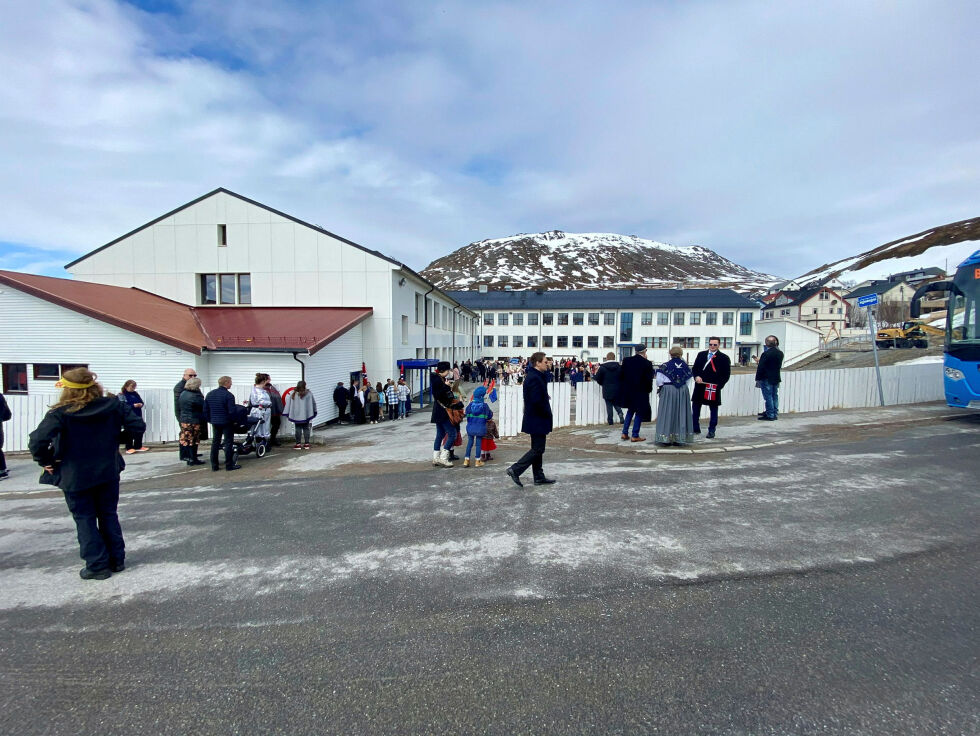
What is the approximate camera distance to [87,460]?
3.80 meters

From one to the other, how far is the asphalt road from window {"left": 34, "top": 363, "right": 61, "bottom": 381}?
11.9 metres

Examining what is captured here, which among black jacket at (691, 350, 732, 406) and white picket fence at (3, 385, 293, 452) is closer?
black jacket at (691, 350, 732, 406)

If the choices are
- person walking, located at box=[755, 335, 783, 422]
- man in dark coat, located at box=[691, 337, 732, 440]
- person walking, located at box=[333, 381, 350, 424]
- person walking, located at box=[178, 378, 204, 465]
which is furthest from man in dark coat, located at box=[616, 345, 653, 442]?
person walking, located at box=[333, 381, 350, 424]

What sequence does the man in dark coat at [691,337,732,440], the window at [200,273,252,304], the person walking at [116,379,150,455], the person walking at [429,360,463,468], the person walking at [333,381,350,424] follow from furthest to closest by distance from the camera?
1. the window at [200,273,252,304]
2. the person walking at [333,381,350,424]
3. the person walking at [116,379,150,455]
4. the man in dark coat at [691,337,732,440]
5. the person walking at [429,360,463,468]

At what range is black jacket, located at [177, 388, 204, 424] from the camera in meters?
8.95

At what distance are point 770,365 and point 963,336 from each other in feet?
11.6

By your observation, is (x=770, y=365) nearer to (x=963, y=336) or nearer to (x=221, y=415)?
(x=963, y=336)

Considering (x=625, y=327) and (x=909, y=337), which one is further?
(x=625, y=327)

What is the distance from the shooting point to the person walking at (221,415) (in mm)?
8297

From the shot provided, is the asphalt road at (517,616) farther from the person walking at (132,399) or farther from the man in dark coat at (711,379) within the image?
the person walking at (132,399)

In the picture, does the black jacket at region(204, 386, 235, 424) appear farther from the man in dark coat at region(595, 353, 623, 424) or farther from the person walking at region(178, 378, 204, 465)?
the man in dark coat at region(595, 353, 623, 424)

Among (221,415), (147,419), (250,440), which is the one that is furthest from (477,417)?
(147,419)

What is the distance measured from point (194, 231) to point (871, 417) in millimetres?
25053

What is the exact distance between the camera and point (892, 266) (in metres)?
145
